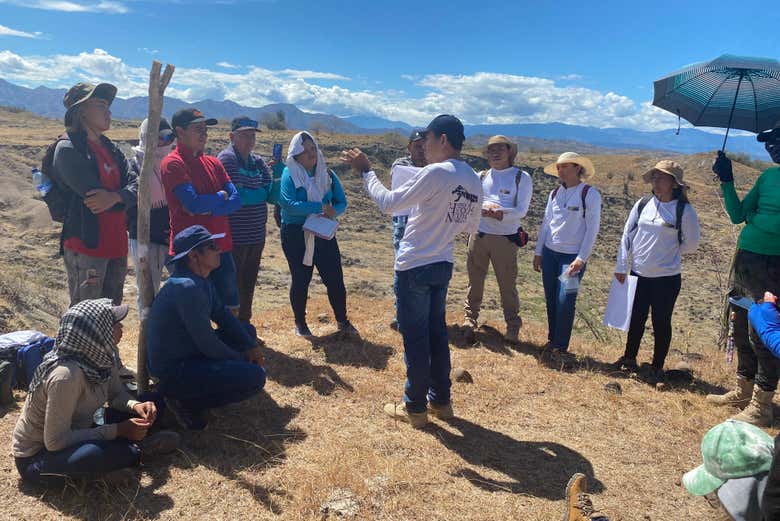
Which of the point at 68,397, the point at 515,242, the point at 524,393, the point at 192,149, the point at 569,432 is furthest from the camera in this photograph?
the point at 515,242

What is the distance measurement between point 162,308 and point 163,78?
4.99 feet

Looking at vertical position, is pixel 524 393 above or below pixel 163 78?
below

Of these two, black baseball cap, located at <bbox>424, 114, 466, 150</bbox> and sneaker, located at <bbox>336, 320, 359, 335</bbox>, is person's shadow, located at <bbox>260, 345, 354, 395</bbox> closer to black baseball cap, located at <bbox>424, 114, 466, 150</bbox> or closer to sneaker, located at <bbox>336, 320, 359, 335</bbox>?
sneaker, located at <bbox>336, 320, 359, 335</bbox>

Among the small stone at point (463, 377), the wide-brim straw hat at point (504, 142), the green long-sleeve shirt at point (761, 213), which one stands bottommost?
the small stone at point (463, 377)

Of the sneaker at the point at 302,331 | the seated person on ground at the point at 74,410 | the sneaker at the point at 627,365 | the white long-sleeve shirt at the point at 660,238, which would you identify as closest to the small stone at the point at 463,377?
the sneaker at the point at 627,365

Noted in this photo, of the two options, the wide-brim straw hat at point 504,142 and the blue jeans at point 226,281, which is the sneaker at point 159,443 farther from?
the wide-brim straw hat at point 504,142

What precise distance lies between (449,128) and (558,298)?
2.48 metres

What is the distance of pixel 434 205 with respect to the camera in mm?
3406

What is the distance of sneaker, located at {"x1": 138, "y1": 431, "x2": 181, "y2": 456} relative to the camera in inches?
130

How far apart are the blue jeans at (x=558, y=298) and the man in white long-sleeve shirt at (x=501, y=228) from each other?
1.23 feet

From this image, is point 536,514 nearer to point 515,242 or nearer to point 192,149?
point 515,242


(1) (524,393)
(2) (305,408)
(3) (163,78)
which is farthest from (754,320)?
(3) (163,78)

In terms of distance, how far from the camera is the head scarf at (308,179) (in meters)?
4.96

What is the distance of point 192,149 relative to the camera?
4.36 meters
